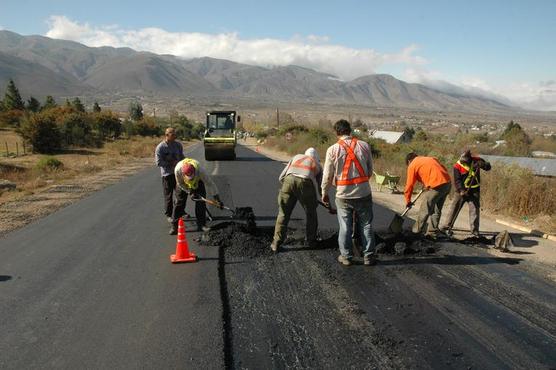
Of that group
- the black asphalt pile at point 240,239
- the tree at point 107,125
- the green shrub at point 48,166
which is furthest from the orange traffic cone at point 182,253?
the tree at point 107,125

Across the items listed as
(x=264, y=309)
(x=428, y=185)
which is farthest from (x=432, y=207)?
(x=264, y=309)

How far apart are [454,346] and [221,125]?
23.3 m

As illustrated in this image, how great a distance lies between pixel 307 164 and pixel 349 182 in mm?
774

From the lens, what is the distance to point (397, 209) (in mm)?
10352

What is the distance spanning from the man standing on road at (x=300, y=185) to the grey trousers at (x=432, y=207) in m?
1.94

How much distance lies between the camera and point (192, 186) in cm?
749

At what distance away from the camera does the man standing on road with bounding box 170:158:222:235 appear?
7.39m

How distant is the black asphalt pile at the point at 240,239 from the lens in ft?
21.0

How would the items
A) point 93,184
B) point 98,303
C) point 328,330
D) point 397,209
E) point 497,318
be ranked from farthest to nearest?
1. point 93,184
2. point 397,209
3. point 98,303
4. point 497,318
5. point 328,330

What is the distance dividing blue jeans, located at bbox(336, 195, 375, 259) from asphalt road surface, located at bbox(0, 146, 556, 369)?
28 cm

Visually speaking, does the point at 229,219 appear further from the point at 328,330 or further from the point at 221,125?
the point at 221,125

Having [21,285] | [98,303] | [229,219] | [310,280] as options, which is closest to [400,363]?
[310,280]

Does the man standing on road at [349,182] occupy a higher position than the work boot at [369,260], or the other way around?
the man standing on road at [349,182]

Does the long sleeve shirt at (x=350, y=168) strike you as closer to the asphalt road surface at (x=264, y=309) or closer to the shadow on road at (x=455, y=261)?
the asphalt road surface at (x=264, y=309)
